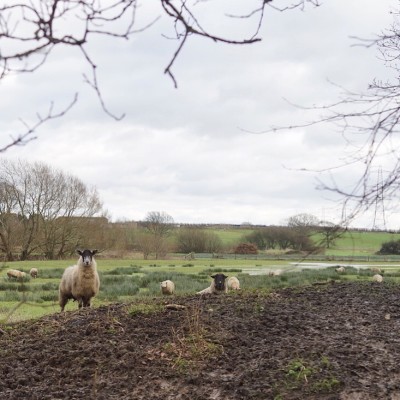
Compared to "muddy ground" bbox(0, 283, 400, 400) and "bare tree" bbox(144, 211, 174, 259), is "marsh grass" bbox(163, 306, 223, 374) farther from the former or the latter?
"bare tree" bbox(144, 211, 174, 259)

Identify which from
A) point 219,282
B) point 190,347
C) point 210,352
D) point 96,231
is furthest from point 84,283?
point 96,231

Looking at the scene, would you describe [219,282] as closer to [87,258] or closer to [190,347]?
[87,258]

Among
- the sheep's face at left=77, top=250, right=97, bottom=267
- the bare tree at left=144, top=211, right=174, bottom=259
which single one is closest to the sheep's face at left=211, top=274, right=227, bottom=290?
the sheep's face at left=77, top=250, right=97, bottom=267

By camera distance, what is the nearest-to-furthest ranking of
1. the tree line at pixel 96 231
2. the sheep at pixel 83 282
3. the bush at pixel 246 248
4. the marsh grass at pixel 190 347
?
the marsh grass at pixel 190 347
the sheep at pixel 83 282
the tree line at pixel 96 231
the bush at pixel 246 248

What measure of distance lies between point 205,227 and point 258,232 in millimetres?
6154

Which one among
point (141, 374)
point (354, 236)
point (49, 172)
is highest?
point (49, 172)

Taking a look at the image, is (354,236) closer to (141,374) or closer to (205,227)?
(141,374)

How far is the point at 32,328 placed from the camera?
903 cm

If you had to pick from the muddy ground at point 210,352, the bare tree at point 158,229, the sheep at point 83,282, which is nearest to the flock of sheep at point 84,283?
the sheep at point 83,282

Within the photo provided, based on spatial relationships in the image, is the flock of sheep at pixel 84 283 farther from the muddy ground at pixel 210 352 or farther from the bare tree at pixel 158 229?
the bare tree at pixel 158 229

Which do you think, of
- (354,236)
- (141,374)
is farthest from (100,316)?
(354,236)

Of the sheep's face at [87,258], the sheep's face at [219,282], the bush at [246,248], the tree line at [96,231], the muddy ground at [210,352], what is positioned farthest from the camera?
the bush at [246,248]

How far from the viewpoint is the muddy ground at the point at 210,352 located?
20.2ft

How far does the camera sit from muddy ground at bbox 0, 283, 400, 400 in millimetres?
6164
